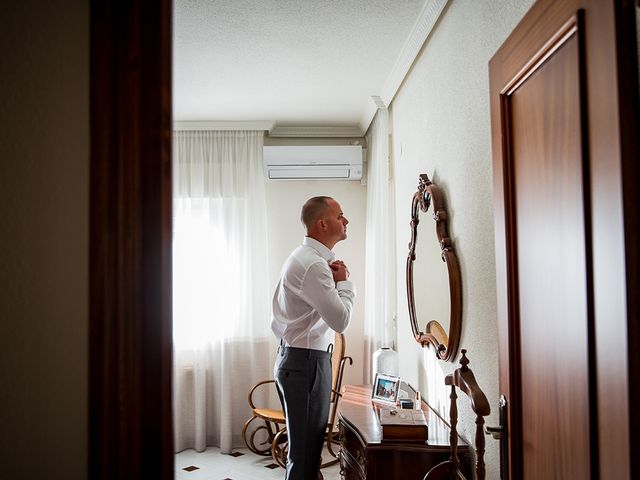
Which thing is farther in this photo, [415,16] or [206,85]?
[206,85]

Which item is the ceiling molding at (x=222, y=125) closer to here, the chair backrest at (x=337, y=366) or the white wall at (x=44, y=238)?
the chair backrest at (x=337, y=366)

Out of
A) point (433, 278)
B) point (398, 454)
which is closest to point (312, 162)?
point (433, 278)

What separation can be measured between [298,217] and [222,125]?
104 cm

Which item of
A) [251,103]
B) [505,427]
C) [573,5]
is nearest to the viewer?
[573,5]

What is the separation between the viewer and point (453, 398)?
1754 mm

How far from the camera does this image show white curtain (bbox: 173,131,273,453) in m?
4.91

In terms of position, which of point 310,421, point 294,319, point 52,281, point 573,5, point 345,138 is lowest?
point 310,421

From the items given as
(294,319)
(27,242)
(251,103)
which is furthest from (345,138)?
(27,242)

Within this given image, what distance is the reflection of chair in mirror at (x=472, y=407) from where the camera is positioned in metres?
1.54

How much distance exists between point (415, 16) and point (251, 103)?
1.85 meters

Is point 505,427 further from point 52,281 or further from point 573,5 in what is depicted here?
point 52,281

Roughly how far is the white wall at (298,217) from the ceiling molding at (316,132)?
16.7 inches

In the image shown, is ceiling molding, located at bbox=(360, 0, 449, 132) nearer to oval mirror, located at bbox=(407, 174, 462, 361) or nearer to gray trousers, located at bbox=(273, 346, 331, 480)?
oval mirror, located at bbox=(407, 174, 462, 361)

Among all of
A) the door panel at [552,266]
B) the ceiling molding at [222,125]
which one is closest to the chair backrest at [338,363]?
the ceiling molding at [222,125]
